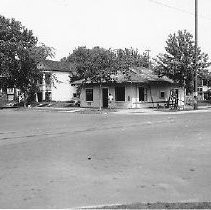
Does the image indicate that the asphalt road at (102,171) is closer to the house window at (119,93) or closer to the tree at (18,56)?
the house window at (119,93)

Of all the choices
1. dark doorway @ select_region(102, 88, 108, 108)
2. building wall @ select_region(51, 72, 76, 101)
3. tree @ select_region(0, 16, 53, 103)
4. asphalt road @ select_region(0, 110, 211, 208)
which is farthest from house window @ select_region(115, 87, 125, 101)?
asphalt road @ select_region(0, 110, 211, 208)

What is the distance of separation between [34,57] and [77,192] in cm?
4048

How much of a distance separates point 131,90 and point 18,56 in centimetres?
1503

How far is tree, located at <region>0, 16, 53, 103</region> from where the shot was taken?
4534cm

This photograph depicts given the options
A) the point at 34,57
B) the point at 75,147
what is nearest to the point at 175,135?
the point at 75,147

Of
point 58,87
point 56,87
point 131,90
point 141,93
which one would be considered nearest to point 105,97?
point 131,90

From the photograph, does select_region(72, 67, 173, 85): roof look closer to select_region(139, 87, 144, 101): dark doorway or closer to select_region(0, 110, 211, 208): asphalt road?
select_region(139, 87, 144, 101): dark doorway

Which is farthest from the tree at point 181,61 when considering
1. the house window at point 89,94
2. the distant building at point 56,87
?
the distant building at point 56,87

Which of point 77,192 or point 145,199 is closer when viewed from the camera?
point 145,199

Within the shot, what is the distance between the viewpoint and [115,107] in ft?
134

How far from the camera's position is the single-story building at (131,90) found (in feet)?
131

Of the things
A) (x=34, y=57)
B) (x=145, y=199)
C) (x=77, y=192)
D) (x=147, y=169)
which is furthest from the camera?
(x=34, y=57)

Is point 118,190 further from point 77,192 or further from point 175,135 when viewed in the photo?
point 175,135

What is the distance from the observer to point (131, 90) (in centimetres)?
3975
